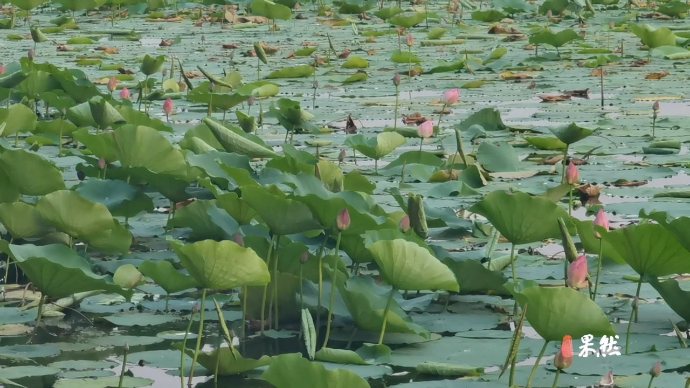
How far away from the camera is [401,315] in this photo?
2.17 metres

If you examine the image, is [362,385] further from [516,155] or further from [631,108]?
[631,108]

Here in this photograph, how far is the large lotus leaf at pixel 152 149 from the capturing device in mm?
2943

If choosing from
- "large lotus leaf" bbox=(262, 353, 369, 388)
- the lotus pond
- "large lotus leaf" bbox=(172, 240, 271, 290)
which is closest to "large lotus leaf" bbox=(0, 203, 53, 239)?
the lotus pond

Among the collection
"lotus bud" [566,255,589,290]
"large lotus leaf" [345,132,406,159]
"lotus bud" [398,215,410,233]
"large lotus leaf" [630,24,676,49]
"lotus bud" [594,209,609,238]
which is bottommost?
"large lotus leaf" [630,24,676,49]

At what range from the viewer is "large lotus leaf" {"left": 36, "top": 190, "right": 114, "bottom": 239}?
2422 millimetres

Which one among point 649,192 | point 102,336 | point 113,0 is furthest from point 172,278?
point 113,0

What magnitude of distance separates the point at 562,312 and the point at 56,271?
34.7 inches

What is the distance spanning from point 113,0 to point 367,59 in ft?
13.0

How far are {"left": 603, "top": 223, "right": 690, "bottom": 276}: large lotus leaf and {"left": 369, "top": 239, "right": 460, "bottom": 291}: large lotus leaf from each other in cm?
31

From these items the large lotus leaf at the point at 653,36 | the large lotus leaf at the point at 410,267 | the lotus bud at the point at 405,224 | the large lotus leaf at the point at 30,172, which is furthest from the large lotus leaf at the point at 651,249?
the large lotus leaf at the point at 653,36

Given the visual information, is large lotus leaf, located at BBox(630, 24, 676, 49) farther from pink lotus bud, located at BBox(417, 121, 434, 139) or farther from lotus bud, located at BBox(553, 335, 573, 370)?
lotus bud, located at BBox(553, 335, 573, 370)

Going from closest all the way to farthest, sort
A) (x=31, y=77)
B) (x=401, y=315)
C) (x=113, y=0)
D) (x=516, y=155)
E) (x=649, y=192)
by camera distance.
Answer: (x=401, y=315)
(x=649, y=192)
(x=516, y=155)
(x=31, y=77)
(x=113, y=0)

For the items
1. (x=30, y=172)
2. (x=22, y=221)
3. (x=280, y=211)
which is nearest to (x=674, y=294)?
(x=280, y=211)

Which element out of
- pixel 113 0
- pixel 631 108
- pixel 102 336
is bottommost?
pixel 113 0
